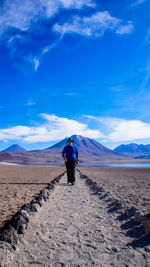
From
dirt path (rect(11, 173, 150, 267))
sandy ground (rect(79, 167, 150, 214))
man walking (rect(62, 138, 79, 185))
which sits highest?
man walking (rect(62, 138, 79, 185))

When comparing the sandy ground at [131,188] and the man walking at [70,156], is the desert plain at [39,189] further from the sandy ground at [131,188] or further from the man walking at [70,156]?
the man walking at [70,156]

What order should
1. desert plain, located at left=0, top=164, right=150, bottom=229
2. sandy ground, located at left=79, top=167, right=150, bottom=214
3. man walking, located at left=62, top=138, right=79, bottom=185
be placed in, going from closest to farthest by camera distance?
desert plain, located at left=0, top=164, right=150, bottom=229 < sandy ground, located at left=79, top=167, right=150, bottom=214 < man walking, located at left=62, top=138, right=79, bottom=185

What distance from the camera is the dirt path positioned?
2.73 meters

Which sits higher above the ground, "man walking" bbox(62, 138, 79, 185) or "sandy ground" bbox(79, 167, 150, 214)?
"man walking" bbox(62, 138, 79, 185)

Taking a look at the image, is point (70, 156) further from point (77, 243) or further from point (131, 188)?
point (77, 243)

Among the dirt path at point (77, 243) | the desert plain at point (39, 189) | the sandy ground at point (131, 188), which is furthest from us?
the sandy ground at point (131, 188)

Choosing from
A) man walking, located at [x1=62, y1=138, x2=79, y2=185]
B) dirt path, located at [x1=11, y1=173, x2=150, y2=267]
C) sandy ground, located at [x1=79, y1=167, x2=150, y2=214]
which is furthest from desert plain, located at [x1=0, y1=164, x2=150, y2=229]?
man walking, located at [x1=62, y1=138, x2=79, y2=185]

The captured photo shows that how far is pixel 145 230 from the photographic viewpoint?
3.51 metres

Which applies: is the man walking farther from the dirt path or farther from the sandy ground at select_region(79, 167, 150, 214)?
the dirt path

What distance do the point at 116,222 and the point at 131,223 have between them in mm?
354

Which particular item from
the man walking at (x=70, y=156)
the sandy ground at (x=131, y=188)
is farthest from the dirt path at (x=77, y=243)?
the man walking at (x=70, y=156)

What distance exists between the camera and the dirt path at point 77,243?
2.73 m

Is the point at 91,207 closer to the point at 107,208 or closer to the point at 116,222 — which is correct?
the point at 107,208

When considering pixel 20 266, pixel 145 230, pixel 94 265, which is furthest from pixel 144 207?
pixel 20 266
